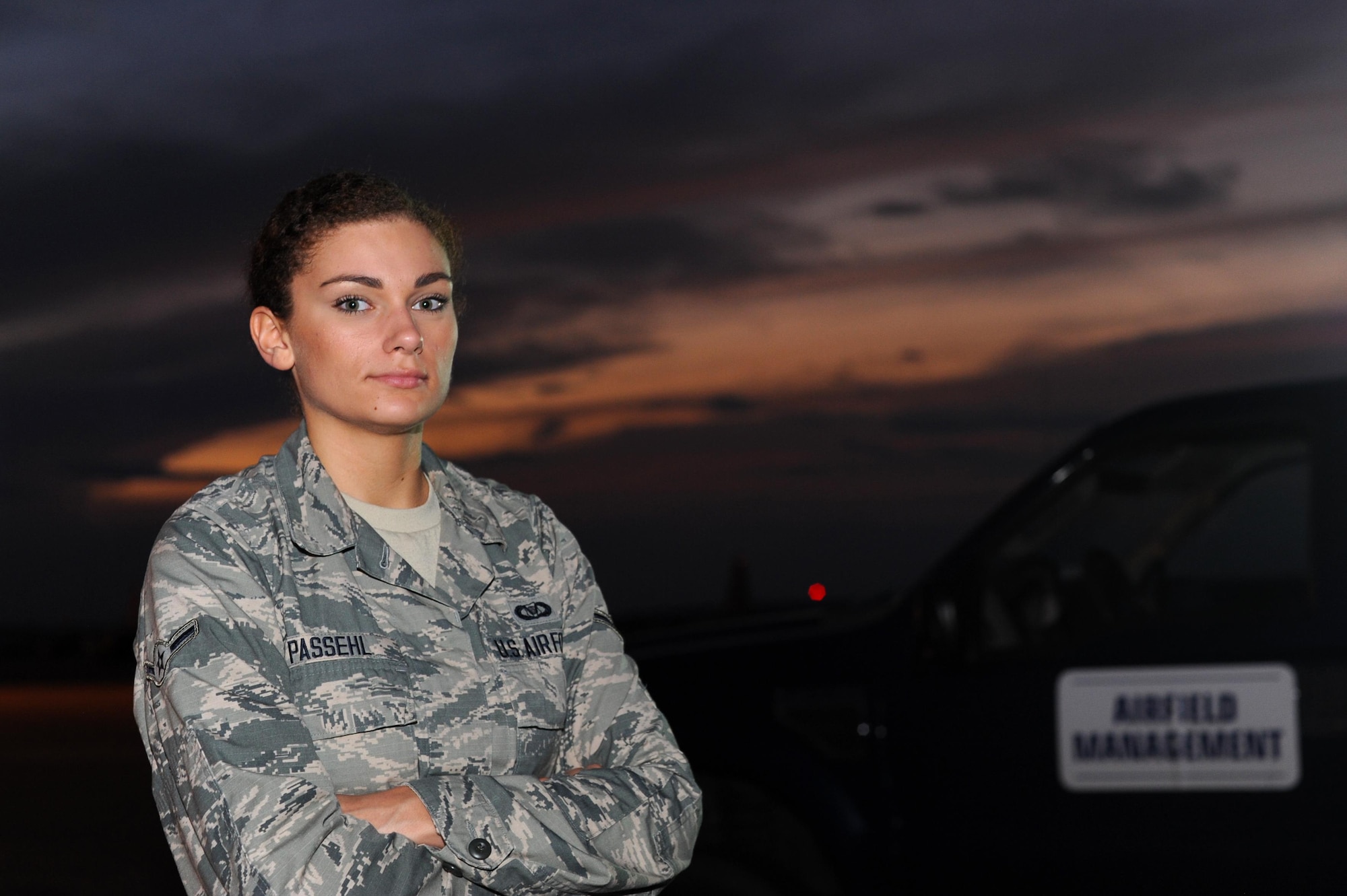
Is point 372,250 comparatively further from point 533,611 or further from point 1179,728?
point 1179,728

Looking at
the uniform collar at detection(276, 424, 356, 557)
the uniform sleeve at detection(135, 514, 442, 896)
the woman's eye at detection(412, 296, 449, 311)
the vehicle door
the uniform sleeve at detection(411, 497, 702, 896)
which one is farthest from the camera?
the vehicle door

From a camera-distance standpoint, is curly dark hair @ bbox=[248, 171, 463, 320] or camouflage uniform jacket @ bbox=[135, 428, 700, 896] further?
curly dark hair @ bbox=[248, 171, 463, 320]

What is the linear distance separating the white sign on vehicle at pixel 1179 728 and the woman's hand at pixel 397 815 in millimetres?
1889

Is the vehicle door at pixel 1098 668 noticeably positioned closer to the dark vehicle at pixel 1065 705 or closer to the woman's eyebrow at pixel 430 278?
the dark vehicle at pixel 1065 705

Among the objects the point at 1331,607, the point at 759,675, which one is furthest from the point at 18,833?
the point at 1331,607

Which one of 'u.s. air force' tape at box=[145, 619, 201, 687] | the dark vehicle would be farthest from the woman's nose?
the dark vehicle

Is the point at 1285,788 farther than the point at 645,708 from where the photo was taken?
Yes

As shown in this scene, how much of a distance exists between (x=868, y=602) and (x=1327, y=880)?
4.53ft

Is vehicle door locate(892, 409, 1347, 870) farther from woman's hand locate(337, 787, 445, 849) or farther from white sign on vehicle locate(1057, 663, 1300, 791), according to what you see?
woman's hand locate(337, 787, 445, 849)

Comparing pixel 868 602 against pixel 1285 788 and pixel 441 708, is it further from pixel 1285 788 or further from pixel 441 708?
pixel 441 708

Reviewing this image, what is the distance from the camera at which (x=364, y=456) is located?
230 centimetres

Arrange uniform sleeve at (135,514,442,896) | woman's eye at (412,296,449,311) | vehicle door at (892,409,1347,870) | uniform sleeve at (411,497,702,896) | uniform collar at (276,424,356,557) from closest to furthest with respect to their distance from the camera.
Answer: uniform sleeve at (135,514,442,896) < uniform sleeve at (411,497,702,896) < uniform collar at (276,424,356,557) < woman's eye at (412,296,449,311) < vehicle door at (892,409,1347,870)

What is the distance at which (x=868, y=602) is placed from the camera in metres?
4.12

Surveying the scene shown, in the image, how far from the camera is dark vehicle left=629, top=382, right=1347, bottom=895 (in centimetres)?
326
